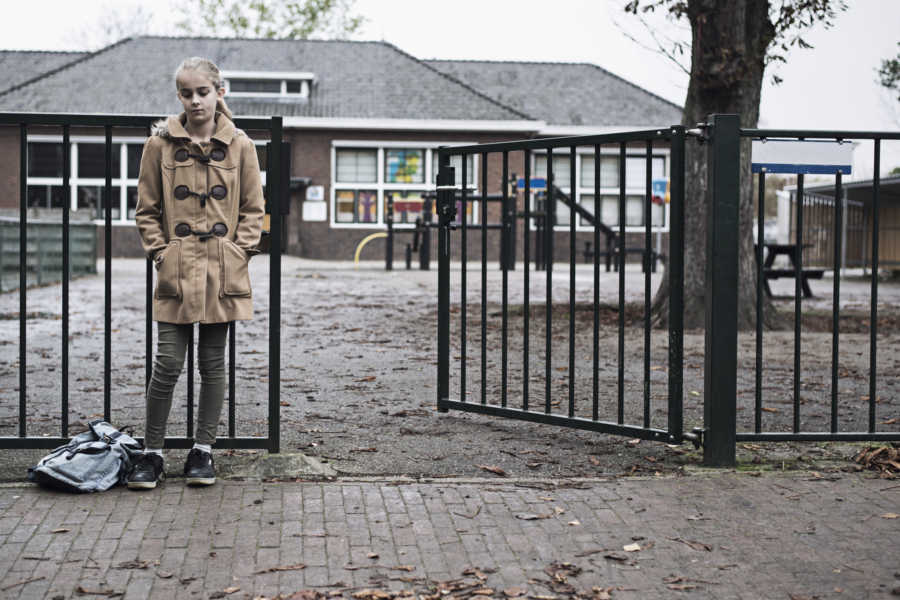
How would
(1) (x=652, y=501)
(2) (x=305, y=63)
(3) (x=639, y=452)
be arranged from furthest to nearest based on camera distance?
1. (2) (x=305, y=63)
2. (3) (x=639, y=452)
3. (1) (x=652, y=501)

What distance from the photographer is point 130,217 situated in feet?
98.6

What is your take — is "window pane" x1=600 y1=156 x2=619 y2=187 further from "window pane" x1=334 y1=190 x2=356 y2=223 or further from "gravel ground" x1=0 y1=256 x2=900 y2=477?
"gravel ground" x1=0 y1=256 x2=900 y2=477

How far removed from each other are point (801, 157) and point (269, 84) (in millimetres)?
28533

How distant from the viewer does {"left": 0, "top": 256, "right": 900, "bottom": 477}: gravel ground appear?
497 cm

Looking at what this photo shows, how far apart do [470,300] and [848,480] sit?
9.86 meters

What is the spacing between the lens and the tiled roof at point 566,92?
33469mm

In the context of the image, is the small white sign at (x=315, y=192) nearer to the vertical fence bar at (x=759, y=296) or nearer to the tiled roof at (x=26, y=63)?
the tiled roof at (x=26, y=63)

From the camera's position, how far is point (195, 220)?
4.14m

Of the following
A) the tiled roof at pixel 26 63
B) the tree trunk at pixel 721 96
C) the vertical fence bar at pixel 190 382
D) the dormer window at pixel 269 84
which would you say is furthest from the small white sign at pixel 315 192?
the vertical fence bar at pixel 190 382

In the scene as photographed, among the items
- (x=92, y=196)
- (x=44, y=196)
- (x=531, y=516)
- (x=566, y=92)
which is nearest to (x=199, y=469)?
(x=531, y=516)

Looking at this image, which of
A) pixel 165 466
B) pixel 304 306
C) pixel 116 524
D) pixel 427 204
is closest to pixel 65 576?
pixel 116 524

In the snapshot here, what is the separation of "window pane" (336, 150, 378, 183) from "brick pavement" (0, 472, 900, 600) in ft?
88.6

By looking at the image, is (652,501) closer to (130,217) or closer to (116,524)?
(116,524)

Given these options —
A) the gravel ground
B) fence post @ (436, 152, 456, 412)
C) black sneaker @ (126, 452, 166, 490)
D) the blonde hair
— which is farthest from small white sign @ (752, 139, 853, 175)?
black sneaker @ (126, 452, 166, 490)
